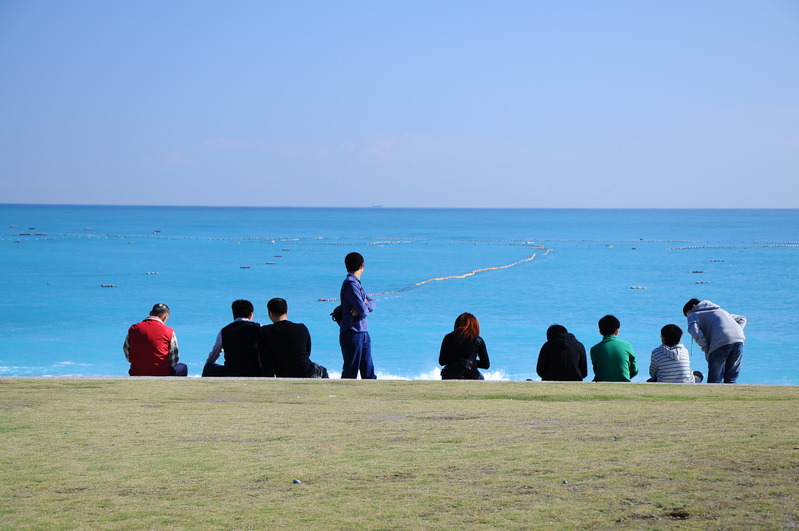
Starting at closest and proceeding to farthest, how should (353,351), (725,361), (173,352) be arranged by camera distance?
1. (173,352)
2. (353,351)
3. (725,361)

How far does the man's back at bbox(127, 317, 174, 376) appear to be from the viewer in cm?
856

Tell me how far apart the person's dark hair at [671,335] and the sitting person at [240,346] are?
414cm

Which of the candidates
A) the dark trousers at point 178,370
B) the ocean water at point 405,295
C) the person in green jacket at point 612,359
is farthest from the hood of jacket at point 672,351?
the ocean water at point 405,295

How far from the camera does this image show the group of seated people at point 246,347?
27.2ft

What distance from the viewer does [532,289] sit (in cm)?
4728

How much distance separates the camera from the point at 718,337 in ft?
31.1

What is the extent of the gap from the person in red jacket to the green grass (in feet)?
5.27

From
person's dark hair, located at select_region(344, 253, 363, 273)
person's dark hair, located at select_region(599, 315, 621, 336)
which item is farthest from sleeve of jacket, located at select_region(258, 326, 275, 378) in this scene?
person's dark hair, located at select_region(599, 315, 621, 336)

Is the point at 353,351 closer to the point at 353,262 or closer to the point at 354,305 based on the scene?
the point at 354,305

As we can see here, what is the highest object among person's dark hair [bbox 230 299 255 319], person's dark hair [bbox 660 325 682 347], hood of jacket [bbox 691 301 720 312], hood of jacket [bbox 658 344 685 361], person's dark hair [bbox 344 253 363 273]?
person's dark hair [bbox 344 253 363 273]

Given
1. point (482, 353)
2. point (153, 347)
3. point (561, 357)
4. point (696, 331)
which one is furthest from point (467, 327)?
point (153, 347)

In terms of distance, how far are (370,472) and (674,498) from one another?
1.52 m

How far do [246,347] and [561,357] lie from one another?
10.4ft

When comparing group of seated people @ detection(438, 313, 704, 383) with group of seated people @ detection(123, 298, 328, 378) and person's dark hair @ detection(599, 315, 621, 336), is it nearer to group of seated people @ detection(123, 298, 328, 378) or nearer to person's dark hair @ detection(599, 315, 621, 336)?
person's dark hair @ detection(599, 315, 621, 336)
